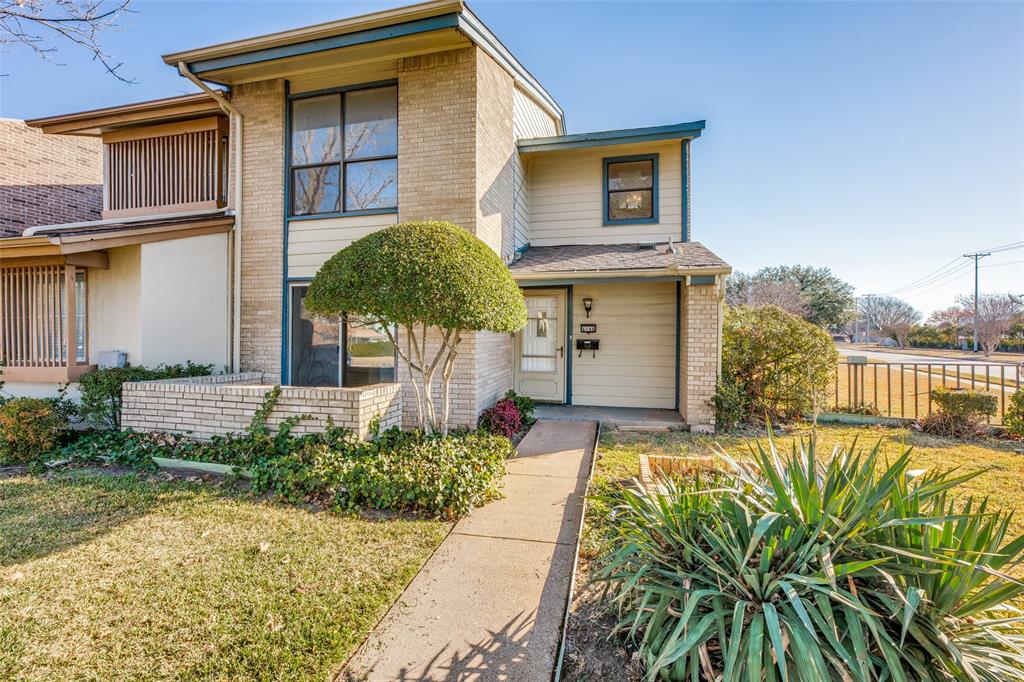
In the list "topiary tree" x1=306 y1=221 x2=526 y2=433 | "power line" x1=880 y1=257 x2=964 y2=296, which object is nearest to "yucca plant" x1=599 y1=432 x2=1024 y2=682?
"topiary tree" x1=306 y1=221 x2=526 y2=433

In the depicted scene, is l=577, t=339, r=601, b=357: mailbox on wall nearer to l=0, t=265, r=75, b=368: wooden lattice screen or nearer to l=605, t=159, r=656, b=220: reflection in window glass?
l=605, t=159, r=656, b=220: reflection in window glass

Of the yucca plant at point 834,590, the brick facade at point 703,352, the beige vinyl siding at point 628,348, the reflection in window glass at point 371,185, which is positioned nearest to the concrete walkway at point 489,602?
the yucca plant at point 834,590

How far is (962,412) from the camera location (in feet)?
24.0

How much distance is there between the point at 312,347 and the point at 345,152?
3.44 metres

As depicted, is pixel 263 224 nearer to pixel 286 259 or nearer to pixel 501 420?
pixel 286 259

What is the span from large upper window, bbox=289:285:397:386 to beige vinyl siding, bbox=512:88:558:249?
11.7ft

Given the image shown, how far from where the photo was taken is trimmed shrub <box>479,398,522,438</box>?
6.88 metres

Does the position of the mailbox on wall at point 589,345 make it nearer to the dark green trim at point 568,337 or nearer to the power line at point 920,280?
the dark green trim at point 568,337

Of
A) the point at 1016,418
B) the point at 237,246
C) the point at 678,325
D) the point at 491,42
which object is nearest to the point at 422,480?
the point at 237,246

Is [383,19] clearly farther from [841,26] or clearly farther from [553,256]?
[841,26]

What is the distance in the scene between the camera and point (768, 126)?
12039mm

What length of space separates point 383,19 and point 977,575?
26.7 feet

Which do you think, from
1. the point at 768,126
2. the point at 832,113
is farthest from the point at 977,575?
the point at 768,126

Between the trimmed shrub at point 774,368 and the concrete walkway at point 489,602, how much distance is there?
4720 mm
